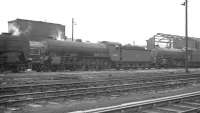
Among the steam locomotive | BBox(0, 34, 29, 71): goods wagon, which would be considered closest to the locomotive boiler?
the steam locomotive

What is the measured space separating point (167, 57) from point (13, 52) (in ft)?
86.2

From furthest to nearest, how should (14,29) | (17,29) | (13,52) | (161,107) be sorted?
1. (14,29)
2. (17,29)
3. (13,52)
4. (161,107)

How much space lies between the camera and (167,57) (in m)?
41.0

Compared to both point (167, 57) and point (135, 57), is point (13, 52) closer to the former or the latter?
point (135, 57)

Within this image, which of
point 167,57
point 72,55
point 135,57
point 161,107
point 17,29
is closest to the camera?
point 161,107

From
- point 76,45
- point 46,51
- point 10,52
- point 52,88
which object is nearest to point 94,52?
point 76,45

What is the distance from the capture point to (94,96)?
1127 cm

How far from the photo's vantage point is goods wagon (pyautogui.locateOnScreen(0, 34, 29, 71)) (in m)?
21.1

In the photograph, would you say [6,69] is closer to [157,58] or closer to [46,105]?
[46,105]

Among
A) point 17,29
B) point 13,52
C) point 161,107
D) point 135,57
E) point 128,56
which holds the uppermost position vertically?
point 17,29

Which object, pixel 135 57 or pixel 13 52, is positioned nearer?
pixel 13 52

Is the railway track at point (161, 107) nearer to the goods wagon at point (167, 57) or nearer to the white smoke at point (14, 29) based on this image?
the white smoke at point (14, 29)

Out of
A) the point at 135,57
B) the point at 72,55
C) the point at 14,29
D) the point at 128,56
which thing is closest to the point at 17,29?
the point at 14,29

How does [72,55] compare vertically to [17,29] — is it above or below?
below
